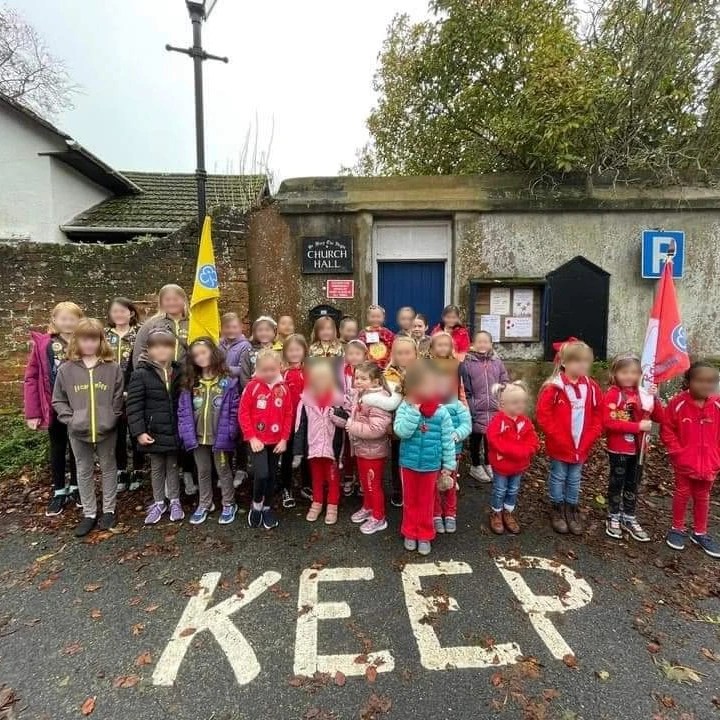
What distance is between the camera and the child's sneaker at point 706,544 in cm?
347

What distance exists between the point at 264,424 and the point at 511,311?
14.3ft

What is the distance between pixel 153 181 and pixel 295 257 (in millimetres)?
8850

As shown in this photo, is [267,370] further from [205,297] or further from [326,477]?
[205,297]

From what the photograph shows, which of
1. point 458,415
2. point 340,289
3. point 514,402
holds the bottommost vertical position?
point 458,415

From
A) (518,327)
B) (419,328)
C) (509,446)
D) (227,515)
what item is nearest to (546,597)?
(509,446)

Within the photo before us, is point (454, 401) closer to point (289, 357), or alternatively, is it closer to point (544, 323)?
point (289, 357)

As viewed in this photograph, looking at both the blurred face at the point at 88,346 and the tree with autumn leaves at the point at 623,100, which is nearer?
the blurred face at the point at 88,346

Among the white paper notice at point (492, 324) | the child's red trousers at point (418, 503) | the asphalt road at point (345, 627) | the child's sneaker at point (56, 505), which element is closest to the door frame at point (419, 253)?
the white paper notice at point (492, 324)

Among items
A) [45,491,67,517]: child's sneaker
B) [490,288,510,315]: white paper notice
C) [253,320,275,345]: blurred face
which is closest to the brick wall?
[253,320,275,345]: blurred face

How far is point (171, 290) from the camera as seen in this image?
14.8ft

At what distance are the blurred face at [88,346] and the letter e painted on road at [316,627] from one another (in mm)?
2639

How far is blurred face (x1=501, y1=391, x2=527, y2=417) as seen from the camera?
3.65 metres

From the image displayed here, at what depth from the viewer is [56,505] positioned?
164 inches

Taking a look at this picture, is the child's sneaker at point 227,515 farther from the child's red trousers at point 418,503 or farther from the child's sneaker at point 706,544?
the child's sneaker at point 706,544
